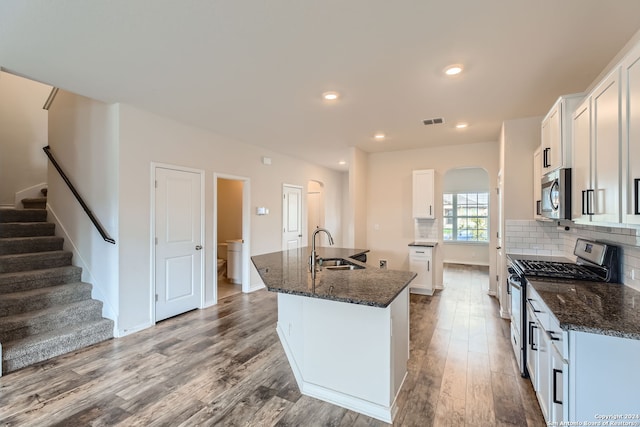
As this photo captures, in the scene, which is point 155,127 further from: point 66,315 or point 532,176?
point 532,176

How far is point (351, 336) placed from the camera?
208 centimetres

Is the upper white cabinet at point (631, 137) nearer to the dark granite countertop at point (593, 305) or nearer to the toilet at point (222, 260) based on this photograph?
the dark granite countertop at point (593, 305)

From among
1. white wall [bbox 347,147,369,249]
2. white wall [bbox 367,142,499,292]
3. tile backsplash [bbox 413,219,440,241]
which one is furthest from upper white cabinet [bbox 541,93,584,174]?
white wall [bbox 347,147,369,249]

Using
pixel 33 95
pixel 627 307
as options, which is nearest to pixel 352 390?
pixel 627 307

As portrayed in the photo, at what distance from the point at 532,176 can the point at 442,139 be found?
60.4 inches

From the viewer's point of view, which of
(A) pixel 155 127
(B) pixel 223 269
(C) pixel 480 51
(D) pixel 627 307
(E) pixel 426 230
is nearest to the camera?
(D) pixel 627 307

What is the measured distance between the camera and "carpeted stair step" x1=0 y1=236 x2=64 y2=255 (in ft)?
12.3

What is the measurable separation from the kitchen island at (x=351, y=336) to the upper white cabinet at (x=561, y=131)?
4.99 feet

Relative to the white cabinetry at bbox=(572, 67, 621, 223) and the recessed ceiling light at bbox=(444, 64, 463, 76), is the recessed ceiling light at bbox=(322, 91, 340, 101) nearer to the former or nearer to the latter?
the recessed ceiling light at bbox=(444, 64, 463, 76)

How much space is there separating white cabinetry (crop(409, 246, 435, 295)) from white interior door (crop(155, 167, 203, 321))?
3.50m

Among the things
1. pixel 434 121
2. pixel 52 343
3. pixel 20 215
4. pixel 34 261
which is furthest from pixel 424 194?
pixel 20 215

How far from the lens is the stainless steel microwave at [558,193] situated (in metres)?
2.29

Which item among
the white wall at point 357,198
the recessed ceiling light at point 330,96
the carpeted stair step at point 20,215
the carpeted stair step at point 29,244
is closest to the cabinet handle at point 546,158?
the recessed ceiling light at point 330,96

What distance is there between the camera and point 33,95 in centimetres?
517
